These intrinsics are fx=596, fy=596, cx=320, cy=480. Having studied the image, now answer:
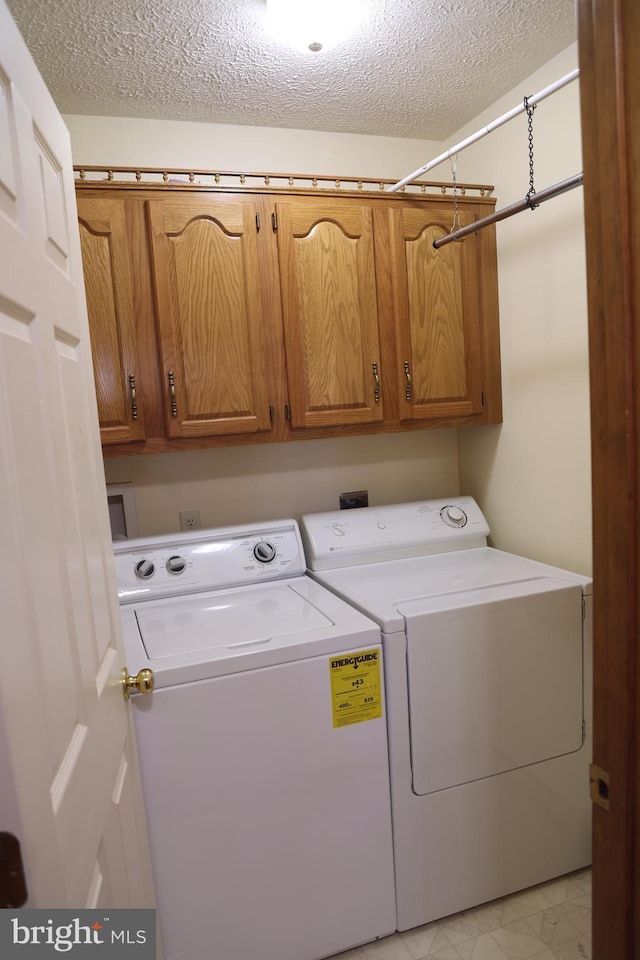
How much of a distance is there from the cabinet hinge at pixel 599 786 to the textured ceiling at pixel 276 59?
184 centimetres

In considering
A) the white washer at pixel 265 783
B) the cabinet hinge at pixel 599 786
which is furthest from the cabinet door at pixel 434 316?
the cabinet hinge at pixel 599 786

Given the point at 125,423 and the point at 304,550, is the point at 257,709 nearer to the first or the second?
the point at 304,550

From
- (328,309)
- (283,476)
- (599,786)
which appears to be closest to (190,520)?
(283,476)

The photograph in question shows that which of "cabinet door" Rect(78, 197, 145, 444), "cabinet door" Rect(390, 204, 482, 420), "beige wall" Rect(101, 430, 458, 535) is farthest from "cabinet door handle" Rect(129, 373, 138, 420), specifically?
"cabinet door" Rect(390, 204, 482, 420)

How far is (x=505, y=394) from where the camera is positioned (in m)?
2.31

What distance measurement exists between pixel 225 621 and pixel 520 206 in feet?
4.86

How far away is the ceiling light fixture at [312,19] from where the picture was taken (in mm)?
1537

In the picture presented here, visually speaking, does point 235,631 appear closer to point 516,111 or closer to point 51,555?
point 51,555

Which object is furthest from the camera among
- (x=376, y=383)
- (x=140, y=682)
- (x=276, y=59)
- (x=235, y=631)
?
(x=376, y=383)

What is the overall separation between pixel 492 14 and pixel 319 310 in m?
0.95

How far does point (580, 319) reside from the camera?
1.92m

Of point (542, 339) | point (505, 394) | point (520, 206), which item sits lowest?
point (505, 394)

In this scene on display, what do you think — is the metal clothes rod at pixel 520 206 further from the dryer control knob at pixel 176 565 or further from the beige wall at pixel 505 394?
the dryer control knob at pixel 176 565

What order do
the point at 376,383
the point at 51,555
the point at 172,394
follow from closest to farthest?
the point at 51,555, the point at 172,394, the point at 376,383
